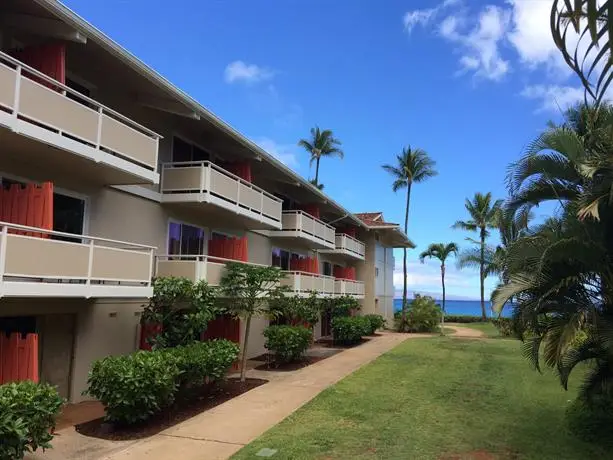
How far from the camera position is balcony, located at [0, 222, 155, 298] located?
8.29 metres

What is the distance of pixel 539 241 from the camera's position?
8.77 meters

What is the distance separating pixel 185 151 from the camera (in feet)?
51.7

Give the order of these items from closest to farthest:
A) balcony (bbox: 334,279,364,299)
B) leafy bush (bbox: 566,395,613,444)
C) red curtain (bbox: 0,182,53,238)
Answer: leafy bush (bbox: 566,395,613,444)
red curtain (bbox: 0,182,53,238)
balcony (bbox: 334,279,364,299)

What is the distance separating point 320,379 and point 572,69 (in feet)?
45.1

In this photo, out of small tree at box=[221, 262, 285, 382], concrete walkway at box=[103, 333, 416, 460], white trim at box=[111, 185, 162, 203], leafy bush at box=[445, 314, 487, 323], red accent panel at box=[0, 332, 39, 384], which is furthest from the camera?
leafy bush at box=[445, 314, 487, 323]

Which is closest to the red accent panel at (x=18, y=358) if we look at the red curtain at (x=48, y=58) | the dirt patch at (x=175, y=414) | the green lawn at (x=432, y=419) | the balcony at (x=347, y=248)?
the dirt patch at (x=175, y=414)

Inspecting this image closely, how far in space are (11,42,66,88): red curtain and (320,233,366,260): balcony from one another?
1910 centimetres

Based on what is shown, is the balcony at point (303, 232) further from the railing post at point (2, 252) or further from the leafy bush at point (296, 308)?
the railing post at point (2, 252)

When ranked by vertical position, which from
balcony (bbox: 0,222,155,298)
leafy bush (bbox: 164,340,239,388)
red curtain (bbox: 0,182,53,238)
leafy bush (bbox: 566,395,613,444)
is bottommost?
leafy bush (bbox: 566,395,613,444)

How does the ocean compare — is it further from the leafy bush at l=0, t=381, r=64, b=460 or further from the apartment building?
the apartment building

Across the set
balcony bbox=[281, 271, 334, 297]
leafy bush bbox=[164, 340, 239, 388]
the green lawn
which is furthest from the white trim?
the green lawn

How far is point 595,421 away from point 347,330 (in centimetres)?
1640

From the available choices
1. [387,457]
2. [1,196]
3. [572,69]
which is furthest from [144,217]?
[572,69]

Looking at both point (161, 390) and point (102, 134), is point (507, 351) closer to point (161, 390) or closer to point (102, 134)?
point (161, 390)
